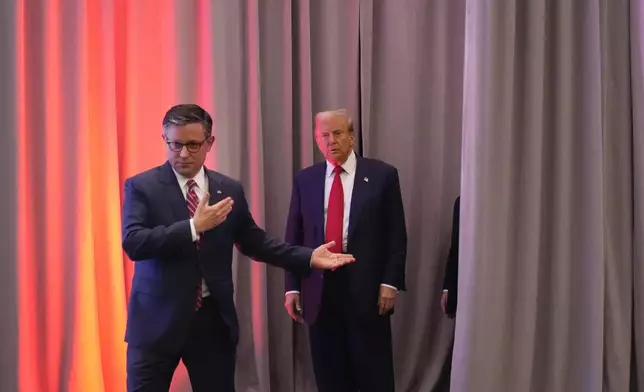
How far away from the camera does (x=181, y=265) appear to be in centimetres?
208

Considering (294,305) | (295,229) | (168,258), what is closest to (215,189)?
(168,258)

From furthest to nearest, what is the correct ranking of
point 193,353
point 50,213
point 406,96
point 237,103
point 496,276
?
point 406,96
point 237,103
point 50,213
point 496,276
point 193,353

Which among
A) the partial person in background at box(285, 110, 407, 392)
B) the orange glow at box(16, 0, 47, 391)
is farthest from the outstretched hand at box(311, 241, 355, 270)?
the orange glow at box(16, 0, 47, 391)

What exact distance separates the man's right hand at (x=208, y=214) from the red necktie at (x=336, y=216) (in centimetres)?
72

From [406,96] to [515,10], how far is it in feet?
2.93

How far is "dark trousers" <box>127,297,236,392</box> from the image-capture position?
6.80 ft

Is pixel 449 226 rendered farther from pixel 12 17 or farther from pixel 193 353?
pixel 12 17

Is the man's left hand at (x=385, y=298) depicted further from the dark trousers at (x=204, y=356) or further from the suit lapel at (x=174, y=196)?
the suit lapel at (x=174, y=196)

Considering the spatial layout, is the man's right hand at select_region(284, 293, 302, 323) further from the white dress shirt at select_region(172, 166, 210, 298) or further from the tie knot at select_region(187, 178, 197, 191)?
the tie knot at select_region(187, 178, 197, 191)

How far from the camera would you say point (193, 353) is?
6.98 feet

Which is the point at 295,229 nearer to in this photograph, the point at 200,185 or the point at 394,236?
the point at 394,236

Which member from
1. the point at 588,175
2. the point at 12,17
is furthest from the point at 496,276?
the point at 12,17

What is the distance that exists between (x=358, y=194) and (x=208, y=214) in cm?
84

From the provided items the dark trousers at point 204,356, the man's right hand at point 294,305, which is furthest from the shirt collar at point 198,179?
the man's right hand at point 294,305
